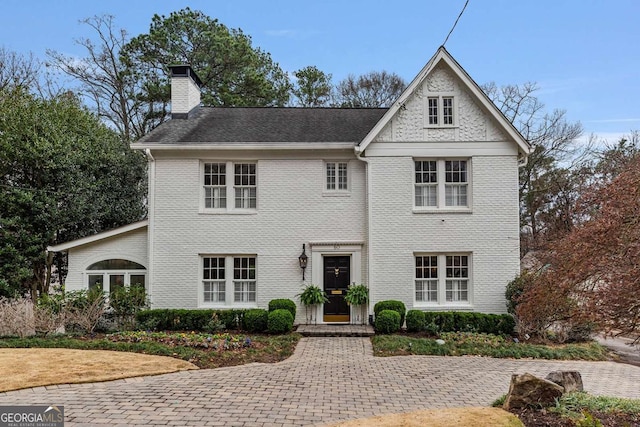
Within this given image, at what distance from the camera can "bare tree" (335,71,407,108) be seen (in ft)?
112

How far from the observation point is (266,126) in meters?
17.0

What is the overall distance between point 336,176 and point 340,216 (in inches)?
54.5

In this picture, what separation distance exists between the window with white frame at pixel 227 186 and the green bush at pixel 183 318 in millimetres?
3523

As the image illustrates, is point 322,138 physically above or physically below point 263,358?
above

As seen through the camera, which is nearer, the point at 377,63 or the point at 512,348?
the point at 512,348

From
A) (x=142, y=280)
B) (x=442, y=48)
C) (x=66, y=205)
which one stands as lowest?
(x=142, y=280)

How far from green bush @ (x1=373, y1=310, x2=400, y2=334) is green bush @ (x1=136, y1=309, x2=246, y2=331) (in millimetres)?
4468

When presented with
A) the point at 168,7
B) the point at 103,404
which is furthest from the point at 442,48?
the point at 168,7

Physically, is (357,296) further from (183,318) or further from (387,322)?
(183,318)

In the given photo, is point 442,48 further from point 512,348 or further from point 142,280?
point 142,280

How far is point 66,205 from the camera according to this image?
58.2 feet

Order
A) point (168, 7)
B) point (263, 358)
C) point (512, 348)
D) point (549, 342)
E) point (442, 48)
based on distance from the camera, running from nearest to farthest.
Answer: point (263, 358) → point (512, 348) → point (549, 342) → point (442, 48) → point (168, 7)

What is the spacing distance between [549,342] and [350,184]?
7632 mm

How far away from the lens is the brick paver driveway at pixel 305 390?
6.77 m
